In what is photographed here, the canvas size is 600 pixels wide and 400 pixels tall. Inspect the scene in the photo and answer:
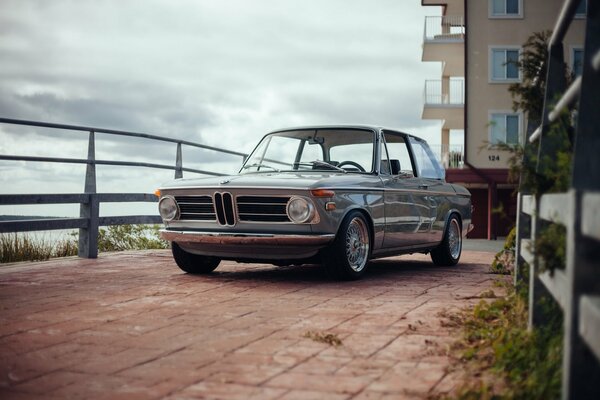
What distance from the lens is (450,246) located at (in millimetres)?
10539

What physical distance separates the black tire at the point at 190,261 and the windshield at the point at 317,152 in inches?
44.2

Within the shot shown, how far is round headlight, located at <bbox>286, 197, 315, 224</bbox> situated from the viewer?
7469 mm

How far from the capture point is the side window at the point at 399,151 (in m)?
9.21

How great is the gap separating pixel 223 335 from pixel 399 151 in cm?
512

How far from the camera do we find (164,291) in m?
6.92

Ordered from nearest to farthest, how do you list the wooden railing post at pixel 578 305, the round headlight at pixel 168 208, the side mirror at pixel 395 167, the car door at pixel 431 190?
the wooden railing post at pixel 578 305 < the round headlight at pixel 168 208 < the side mirror at pixel 395 167 < the car door at pixel 431 190

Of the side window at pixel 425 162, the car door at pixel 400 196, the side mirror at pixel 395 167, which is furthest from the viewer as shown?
the side window at pixel 425 162

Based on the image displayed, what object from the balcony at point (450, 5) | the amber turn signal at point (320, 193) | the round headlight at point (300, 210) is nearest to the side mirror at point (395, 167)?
the amber turn signal at point (320, 193)

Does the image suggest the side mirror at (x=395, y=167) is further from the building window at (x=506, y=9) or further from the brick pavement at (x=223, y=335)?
the building window at (x=506, y=9)

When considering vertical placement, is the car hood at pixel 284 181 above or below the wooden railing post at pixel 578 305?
above

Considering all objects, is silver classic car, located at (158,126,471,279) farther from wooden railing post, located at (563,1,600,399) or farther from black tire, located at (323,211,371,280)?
wooden railing post, located at (563,1,600,399)

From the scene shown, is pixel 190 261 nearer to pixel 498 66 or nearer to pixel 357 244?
pixel 357 244

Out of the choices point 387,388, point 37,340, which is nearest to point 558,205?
point 387,388

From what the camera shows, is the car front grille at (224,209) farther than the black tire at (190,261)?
No
